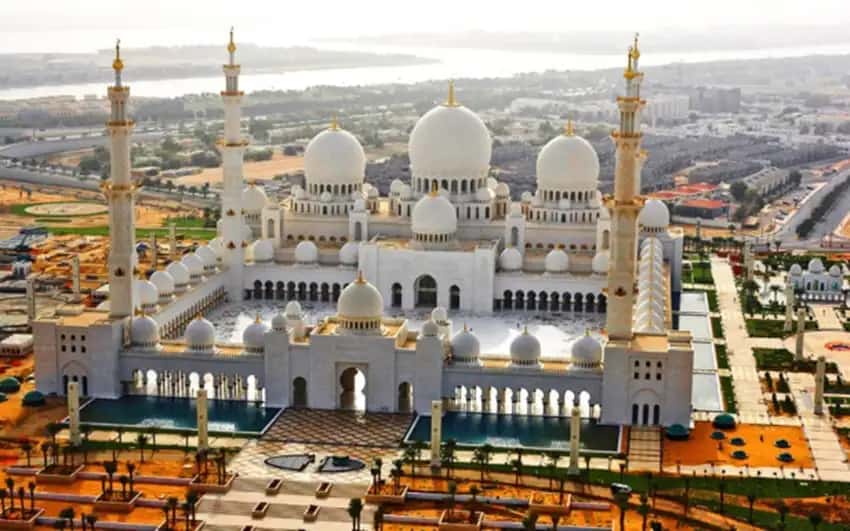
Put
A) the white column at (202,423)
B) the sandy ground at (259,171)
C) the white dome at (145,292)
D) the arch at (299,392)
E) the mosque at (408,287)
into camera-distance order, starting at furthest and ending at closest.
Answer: the sandy ground at (259,171), the white dome at (145,292), the arch at (299,392), the mosque at (408,287), the white column at (202,423)

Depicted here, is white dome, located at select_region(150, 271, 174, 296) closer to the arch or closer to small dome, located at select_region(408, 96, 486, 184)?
the arch

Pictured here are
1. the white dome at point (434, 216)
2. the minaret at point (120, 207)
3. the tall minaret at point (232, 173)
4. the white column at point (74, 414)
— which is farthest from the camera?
the white dome at point (434, 216)

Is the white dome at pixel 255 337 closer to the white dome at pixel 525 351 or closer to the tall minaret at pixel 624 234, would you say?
the white dome at pixel 525 351

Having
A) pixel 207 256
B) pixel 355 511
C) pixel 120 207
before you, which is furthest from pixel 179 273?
pixel 355 511

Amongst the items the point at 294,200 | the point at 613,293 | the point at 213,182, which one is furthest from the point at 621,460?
the point at 213,182

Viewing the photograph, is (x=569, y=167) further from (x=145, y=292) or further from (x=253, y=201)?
(x=145, y=292)

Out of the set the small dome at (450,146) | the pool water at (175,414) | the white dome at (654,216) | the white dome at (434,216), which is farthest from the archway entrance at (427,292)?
the pool water at (175,414)

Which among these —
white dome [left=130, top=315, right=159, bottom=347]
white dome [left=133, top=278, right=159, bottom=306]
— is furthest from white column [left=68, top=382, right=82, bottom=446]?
white dome [left=133, top=278, right=159, bottom=306]
